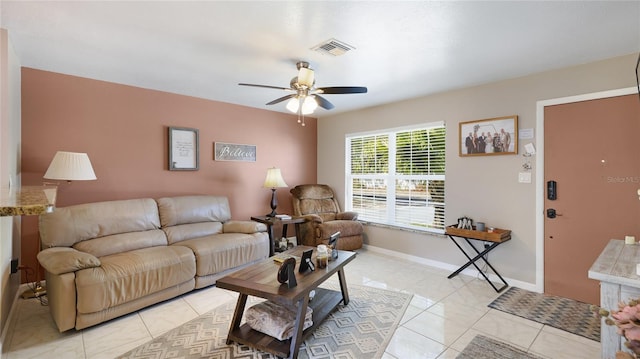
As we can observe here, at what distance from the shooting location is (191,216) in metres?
3.75

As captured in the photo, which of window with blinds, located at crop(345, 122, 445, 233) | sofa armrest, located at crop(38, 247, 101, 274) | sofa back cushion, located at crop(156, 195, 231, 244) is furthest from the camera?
window with blinds, located at crop(345, 122, 445, 233)

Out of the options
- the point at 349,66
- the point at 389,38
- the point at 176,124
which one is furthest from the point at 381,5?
the point at 176,124

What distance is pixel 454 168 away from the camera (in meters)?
3.91

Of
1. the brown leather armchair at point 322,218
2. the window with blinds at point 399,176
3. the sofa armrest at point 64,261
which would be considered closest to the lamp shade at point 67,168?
the sofa armrest at point 64,261

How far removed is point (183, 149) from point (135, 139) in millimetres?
586

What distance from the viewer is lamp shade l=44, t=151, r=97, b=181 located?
108 inches

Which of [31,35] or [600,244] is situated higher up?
[31,35]

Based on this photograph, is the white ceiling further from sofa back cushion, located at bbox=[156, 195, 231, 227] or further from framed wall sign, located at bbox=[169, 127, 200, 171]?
sofa back cushion, located at bbox=[156, 195, 231, 227]

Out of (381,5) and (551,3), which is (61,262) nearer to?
(381,5)

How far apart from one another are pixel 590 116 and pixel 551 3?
160cm

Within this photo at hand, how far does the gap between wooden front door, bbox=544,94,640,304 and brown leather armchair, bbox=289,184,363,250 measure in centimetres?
243

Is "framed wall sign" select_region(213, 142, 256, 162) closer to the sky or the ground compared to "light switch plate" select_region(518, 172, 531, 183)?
closer to the sky

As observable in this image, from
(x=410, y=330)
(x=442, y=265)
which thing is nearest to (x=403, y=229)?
(x=442, y=265)

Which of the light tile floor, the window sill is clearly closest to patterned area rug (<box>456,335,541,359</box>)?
the light tile floor
